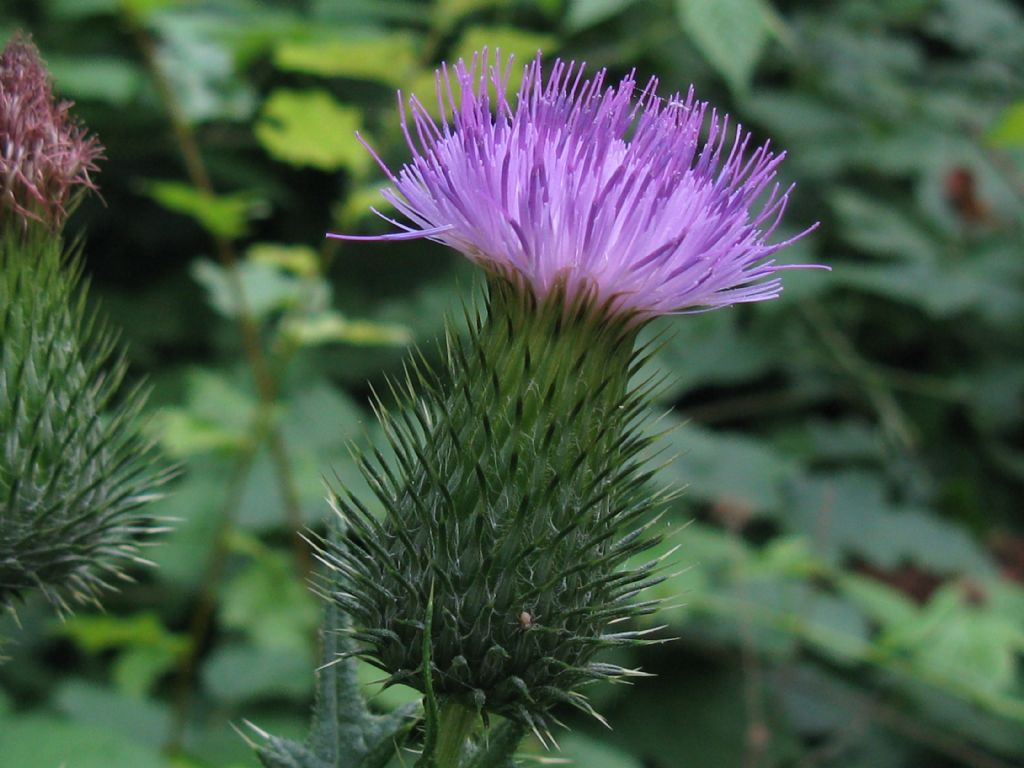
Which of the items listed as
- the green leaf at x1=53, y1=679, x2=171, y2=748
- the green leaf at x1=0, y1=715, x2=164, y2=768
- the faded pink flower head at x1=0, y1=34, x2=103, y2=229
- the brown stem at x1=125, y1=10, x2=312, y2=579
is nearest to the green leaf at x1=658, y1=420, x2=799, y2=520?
the brown stem at x1=125, y1=10, x2=312, y2=579

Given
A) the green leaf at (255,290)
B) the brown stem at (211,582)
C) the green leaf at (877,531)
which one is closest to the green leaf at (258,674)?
the brown stem at (211,582)

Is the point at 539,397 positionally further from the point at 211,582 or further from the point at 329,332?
the point at 211,582

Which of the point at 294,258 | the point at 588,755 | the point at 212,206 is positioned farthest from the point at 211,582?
the point at 588,755

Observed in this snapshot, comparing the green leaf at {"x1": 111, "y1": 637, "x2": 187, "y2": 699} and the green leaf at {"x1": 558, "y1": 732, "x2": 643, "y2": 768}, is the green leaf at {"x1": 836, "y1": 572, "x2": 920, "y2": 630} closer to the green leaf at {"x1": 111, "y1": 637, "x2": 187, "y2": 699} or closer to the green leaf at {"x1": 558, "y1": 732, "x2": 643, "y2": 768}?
the green leaf at {"x1": 558, "y1": 732, "x2": 643, "y2": 768}

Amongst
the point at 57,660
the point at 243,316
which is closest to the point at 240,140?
the point at 243,316

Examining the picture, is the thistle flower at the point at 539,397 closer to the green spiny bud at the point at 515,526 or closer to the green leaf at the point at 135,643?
the green spiny bud at the point at 515,526

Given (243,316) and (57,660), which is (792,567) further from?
(57,660)
